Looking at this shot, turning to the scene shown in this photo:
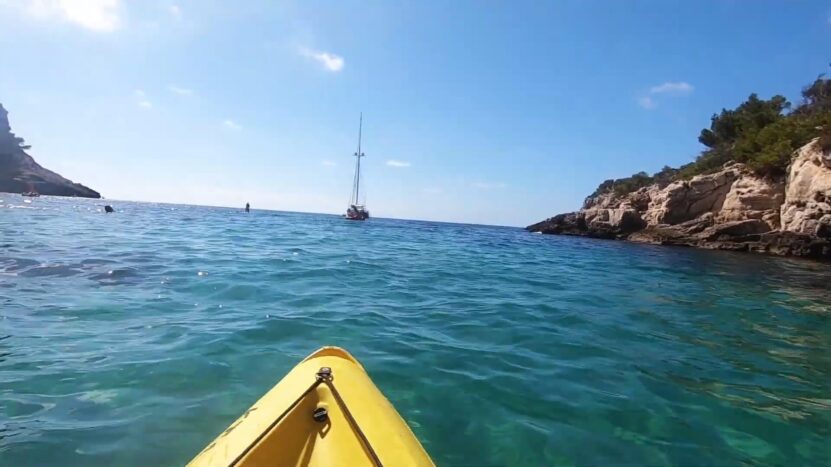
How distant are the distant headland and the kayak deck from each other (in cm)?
3263

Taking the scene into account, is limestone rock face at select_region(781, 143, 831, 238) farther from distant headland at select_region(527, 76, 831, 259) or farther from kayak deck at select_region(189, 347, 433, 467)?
kayak deck at select_region(189, 347, 433, 467)

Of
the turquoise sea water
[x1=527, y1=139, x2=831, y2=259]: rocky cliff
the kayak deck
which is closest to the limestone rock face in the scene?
[x1=527, y1=139, x2=831, y2=259]: rocky cliff

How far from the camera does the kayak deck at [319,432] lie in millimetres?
2350

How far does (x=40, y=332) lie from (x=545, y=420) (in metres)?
6.88

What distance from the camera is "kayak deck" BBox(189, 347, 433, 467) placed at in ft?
7.71

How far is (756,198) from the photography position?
107ft

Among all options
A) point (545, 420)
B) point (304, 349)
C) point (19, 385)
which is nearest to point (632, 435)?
point (545, 420)

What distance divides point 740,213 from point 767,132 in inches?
325

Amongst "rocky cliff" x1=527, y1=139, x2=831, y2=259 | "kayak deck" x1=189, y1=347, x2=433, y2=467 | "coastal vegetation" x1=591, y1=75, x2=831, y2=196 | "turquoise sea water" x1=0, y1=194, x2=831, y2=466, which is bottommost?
"turquoise sea water" x1=0, y1=194, x2=831, y2=466

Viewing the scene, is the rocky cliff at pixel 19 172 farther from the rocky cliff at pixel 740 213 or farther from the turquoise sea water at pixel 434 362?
the rocky cliff at pixel 740 213

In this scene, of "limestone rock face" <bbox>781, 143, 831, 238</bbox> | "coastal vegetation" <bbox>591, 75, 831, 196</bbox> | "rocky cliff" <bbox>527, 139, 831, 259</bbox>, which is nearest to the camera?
"limestone rock face" <bbox>781, 143, 831, 238</bbox>

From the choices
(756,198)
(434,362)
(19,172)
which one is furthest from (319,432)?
(19,172)

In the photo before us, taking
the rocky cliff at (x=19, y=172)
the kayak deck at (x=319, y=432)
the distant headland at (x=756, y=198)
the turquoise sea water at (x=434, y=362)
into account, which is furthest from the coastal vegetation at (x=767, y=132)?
the rocky cliff at (x=19, y=172)

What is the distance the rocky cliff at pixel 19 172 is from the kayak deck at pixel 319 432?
13129 cm
